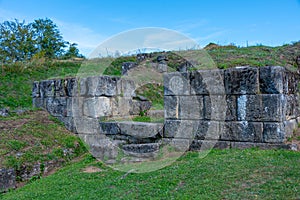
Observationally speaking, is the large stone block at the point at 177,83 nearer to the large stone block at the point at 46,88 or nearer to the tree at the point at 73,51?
the large stone block at the point at 46,88

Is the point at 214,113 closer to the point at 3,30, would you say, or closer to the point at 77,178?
the point at 77,178

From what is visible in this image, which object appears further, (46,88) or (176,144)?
(46,88)

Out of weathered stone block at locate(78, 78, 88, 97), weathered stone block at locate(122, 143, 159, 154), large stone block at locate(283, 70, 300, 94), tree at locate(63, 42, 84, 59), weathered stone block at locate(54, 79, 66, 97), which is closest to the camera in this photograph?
large stone block at locate(283, 70, 300, 94)

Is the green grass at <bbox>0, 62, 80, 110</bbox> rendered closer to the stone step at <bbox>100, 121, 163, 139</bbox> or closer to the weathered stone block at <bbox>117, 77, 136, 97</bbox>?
the weathered stone block at <bbox>117, 77, 136, 97</bbox>

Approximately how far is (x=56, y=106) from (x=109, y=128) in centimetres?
222

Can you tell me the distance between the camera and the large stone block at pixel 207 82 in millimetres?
5852

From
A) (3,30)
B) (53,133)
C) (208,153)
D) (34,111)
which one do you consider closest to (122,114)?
(53,133)

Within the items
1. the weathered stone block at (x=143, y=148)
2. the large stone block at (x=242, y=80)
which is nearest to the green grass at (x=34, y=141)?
the weathered stone block at (x=143, y=148)

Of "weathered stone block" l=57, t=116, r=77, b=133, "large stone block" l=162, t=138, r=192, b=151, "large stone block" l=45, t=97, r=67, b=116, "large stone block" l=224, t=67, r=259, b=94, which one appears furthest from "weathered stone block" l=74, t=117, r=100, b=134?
"large stone block" l=224, t=67, r=259, b=94

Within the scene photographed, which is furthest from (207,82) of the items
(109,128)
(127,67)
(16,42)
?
(16,42)

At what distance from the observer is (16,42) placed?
29375 mm

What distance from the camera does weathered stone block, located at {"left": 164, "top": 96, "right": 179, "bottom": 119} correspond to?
629cm

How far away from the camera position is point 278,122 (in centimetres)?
539

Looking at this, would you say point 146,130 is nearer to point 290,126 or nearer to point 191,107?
point 191,107
